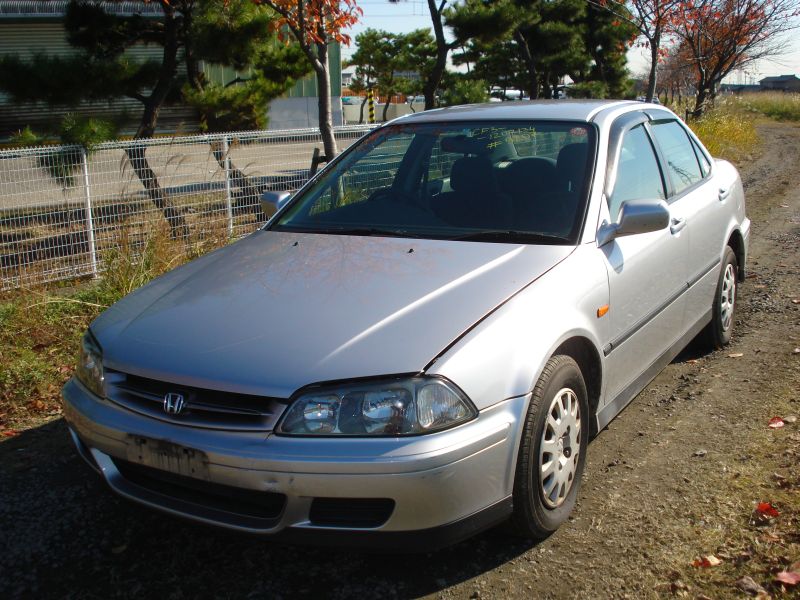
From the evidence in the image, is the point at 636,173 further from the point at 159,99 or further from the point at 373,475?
the point at 159,99

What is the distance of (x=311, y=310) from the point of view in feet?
10.3

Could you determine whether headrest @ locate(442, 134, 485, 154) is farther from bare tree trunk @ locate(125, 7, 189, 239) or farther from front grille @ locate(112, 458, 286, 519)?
bare tree trunk @ locate(125, 7, 189, 239)

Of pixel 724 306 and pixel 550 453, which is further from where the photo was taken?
pixel 724 306

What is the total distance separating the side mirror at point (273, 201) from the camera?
4.65m

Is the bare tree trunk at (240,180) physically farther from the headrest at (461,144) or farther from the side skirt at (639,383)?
the side skirt at (639,383)

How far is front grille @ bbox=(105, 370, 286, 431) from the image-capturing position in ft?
9.09

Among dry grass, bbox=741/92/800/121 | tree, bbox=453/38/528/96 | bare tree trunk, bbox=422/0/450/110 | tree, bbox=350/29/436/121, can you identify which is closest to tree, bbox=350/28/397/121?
tree, bbox=350/29/436/121

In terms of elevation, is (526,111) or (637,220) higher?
(526,111)

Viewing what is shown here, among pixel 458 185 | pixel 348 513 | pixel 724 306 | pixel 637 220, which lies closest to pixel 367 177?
pixel 458 185

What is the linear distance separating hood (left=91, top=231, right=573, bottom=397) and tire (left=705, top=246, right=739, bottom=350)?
222 centimetres

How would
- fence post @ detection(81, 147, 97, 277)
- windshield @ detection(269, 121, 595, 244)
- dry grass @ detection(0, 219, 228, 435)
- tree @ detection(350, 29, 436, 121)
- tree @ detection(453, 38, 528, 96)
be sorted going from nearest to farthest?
windshield @ detection(269, 121, 595, 244) → dry grass @ detection(0, 219, 228, 435) → fence post @ detection(81, 147, 97, 277) → tree @ detection(453, 38, 528, 96) → tree @ detection(350, 29, 436, 121)

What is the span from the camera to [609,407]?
3783mm

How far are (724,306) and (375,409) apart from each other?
3591 millimetres

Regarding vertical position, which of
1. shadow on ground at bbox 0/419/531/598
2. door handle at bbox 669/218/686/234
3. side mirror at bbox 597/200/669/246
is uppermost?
side mirror at bbox 597/200/669/246
